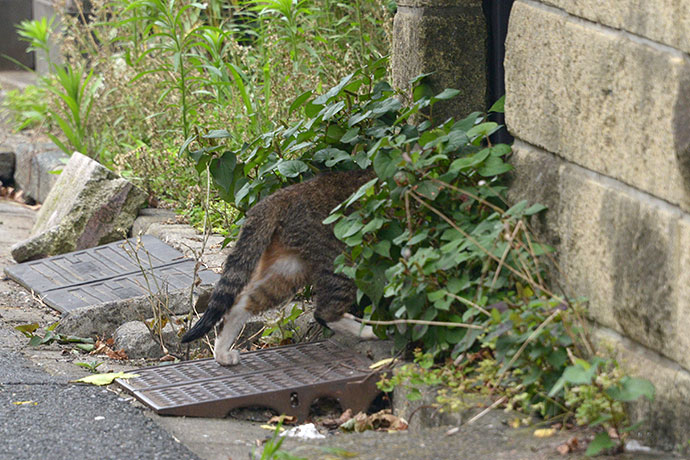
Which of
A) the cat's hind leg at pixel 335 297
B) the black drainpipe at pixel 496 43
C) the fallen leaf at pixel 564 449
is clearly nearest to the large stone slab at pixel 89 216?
the cat's hind leg at pixel 335 297

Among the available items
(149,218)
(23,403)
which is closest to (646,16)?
(23,403)

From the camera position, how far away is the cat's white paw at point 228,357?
4.23m

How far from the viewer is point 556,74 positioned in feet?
11.2

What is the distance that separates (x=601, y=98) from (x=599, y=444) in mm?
1128

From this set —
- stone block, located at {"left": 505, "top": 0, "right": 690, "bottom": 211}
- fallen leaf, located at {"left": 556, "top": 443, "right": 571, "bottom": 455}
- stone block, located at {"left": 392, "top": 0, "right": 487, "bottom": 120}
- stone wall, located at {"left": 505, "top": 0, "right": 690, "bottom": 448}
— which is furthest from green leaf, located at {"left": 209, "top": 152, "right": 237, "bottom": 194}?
fallen leaf, located at {"left": 556, "top": 443, "right": 571, "bottom": 455}

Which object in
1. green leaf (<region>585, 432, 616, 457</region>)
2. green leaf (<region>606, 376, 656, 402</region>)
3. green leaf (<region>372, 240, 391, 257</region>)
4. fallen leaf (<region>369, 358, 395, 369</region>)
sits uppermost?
green leaf (<region>372, 240, 391, 257</region>)

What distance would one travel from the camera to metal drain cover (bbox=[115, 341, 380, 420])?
3.79 m

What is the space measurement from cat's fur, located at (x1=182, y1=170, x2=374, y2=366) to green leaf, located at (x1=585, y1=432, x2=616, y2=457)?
1530 mm

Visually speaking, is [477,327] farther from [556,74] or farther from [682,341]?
[556,74]

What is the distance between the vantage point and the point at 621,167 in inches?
122

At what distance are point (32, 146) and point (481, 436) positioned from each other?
23.6 feet

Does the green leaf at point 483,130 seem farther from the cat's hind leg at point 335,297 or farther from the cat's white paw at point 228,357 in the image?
the cat's white paw at point 228,357

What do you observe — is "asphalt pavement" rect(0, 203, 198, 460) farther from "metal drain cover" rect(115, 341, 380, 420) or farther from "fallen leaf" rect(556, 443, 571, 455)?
"fallen leaf" rect(556, 443, 571, 455)

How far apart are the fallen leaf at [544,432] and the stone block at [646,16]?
4.14ft
